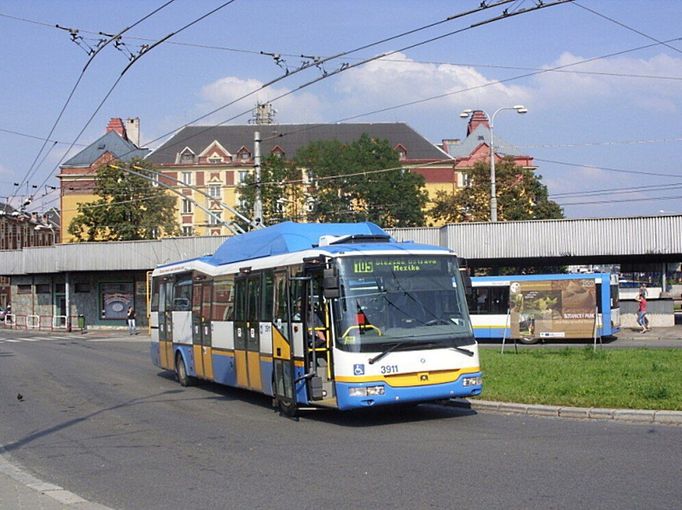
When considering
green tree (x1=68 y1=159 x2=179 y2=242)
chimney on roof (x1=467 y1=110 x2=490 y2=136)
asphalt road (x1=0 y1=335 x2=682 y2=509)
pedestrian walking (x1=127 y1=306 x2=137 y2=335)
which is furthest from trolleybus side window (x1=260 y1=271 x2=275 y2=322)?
chimney on roof (x1=467 y1=110 x2=490 y2=136)

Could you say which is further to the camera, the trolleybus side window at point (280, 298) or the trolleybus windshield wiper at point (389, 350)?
the trolleybus side window at point (280, 298)

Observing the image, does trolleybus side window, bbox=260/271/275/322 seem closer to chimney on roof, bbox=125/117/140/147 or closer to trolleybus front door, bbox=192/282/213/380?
trolleybus front door, bbox=192/282/213/380

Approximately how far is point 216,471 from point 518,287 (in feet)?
88.9

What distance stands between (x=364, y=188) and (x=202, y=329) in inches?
2249

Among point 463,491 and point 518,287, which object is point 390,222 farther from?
point 463,491

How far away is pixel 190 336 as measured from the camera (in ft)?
66.4

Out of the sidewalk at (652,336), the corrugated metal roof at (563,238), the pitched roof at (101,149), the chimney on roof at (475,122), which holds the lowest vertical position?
the sidewalk at (652,336)

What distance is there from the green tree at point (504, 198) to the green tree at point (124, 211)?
910 inches

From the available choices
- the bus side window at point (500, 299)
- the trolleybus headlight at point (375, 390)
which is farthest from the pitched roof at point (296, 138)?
the trolleybus headlight at point (375, 390)

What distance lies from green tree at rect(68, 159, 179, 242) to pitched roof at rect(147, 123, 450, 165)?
2807 centimetres

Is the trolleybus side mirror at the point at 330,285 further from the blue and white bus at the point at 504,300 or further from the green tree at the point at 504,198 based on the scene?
the green tree at the point at 504,198

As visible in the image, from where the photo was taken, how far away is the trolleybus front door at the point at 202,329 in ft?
61.9

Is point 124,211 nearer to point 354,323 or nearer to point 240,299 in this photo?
point 240,299

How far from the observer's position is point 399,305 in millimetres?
13125
